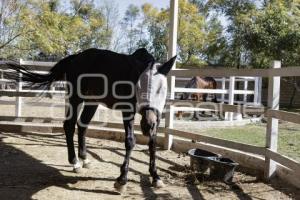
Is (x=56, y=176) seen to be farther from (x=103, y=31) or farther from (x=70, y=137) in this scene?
(x=103, y=31)

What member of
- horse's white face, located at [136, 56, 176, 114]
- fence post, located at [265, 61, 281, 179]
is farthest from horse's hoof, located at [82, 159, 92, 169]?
fence post, located at [265, 61, 281, 179]

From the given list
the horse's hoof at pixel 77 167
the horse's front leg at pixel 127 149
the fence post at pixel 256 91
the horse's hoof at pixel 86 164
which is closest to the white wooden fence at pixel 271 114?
the horse's front leg at pixel 127 149

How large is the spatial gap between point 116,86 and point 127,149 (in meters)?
0.78

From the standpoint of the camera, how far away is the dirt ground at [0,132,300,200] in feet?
12.9

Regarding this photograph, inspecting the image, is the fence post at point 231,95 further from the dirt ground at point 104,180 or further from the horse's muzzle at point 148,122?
the horse's muzzle at point 148,122

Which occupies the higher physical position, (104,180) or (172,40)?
(172,40)

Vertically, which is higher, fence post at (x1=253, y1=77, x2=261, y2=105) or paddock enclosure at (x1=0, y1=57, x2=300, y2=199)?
fence post at (x1=253, y1=77, x2=261, y2=105)

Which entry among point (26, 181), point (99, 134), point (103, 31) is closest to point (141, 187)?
point (26, 181)

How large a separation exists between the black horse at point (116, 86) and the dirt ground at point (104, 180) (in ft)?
0.67

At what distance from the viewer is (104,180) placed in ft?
14.6

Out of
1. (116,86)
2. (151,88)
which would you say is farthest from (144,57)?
(151,88)

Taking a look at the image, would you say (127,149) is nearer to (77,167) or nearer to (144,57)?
(77,167)

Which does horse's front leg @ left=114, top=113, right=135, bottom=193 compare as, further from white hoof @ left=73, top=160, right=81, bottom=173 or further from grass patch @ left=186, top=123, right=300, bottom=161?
grass patch @ left=186, top=123, right=300, bottom=161

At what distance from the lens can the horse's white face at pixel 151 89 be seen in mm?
3775
